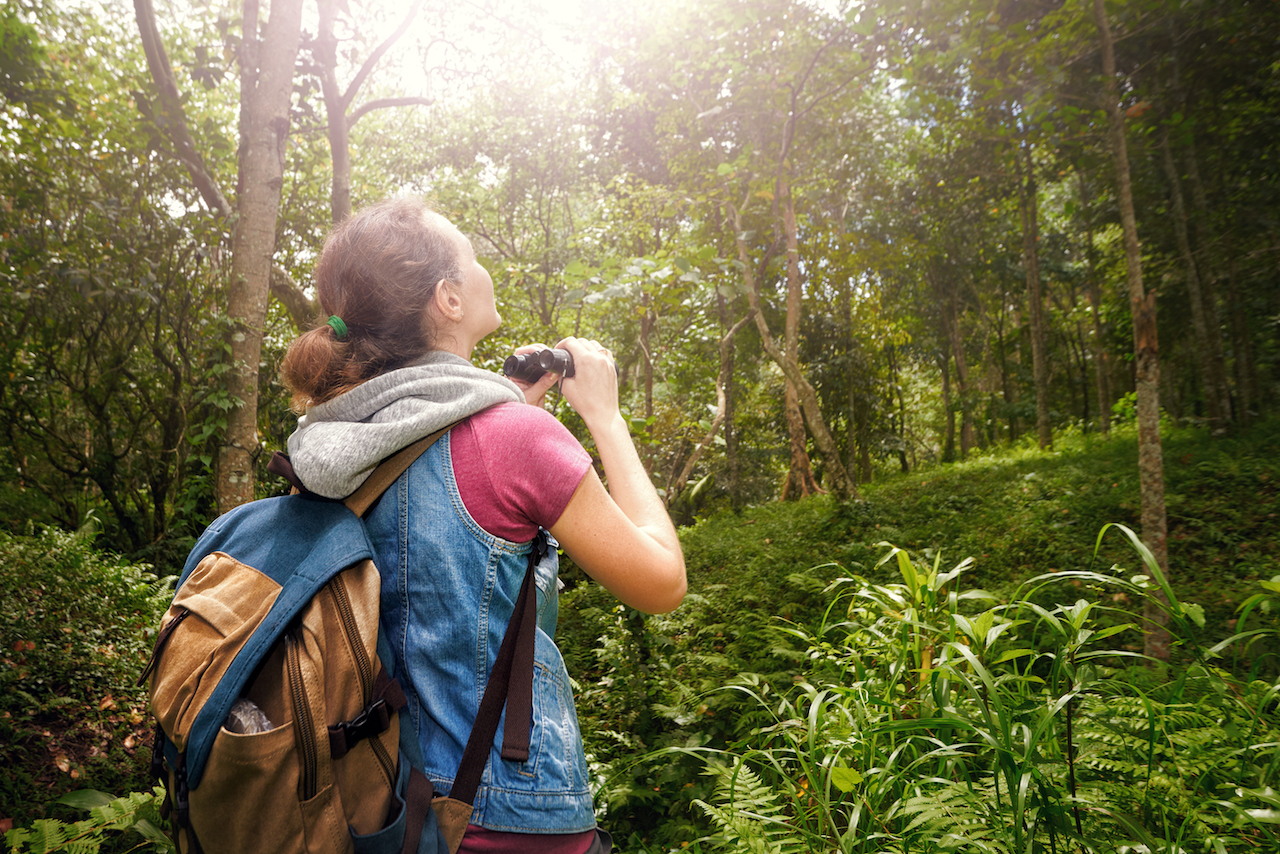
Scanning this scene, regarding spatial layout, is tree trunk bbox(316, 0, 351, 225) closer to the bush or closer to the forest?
the forest

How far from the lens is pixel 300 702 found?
0.85 metres

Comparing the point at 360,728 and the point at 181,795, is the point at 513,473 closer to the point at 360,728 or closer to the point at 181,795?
the point at 360,728

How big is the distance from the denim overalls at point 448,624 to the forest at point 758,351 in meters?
0.93

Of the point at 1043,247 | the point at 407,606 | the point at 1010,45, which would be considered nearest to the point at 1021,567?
the point at 1010,45

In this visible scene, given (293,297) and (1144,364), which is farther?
(293,297)

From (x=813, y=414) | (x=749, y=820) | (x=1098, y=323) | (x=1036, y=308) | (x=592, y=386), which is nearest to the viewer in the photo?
(x=592, y=386)

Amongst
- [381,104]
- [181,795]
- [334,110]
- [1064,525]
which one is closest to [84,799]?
[181,795]

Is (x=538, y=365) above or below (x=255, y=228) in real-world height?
below

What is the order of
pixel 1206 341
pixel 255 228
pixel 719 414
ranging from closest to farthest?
pixel 255 228
pixel 1206 341
pixel 719 414

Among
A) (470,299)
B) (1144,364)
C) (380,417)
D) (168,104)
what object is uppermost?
(168,104)

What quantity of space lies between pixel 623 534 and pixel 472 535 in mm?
248

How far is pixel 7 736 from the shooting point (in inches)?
141

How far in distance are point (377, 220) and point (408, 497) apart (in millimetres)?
577

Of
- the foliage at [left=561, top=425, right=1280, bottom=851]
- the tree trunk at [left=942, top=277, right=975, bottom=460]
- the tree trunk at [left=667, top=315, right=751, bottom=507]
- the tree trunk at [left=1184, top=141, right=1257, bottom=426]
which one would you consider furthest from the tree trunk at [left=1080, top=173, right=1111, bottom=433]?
the tree trunk at [left=667, top=315, right=751, bottom=507]
